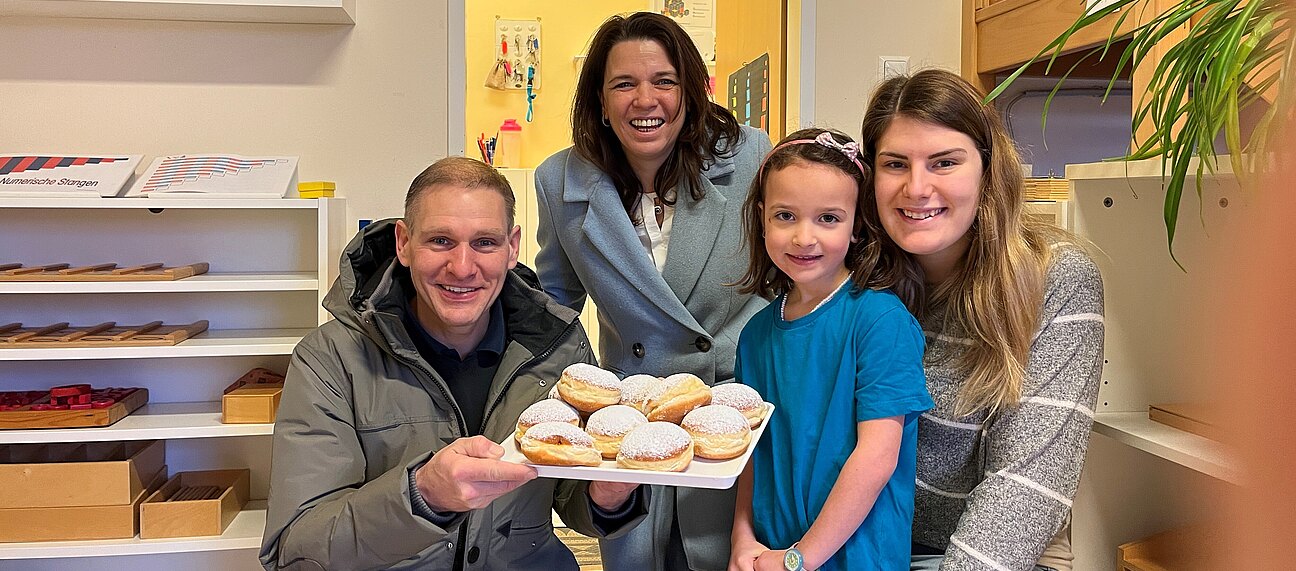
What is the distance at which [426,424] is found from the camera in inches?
62.2

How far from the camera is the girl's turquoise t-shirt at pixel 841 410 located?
138cm

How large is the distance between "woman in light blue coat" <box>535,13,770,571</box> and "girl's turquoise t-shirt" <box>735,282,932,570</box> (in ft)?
1.21

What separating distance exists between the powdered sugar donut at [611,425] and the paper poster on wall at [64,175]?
1.64m

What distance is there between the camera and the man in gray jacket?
4.84 ft

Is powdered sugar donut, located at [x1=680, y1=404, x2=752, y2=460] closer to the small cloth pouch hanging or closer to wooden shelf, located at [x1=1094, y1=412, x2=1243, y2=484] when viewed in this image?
wooden shelf, located at [x1=1094, y1=412, x2=1243, y2=484]

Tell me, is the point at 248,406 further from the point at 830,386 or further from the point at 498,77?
the point at 498,77

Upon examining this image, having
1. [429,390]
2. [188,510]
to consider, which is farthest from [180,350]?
[429,390]

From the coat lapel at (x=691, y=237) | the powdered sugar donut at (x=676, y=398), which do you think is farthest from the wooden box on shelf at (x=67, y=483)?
the powdered sugar donut at (x=676, y=398)

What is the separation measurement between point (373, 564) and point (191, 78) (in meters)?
1.73

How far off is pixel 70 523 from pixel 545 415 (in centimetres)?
159

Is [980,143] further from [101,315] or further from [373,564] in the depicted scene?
[101,315]

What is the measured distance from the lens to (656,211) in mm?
1951

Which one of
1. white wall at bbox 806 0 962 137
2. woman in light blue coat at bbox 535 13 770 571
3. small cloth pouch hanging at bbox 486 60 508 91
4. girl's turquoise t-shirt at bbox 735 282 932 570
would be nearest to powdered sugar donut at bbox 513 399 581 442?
girl's turquoise t-shirt at bbox 735 282 932 570

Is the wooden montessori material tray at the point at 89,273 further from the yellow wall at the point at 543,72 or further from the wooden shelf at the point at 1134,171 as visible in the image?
the yellow wall at the point at 543,72
